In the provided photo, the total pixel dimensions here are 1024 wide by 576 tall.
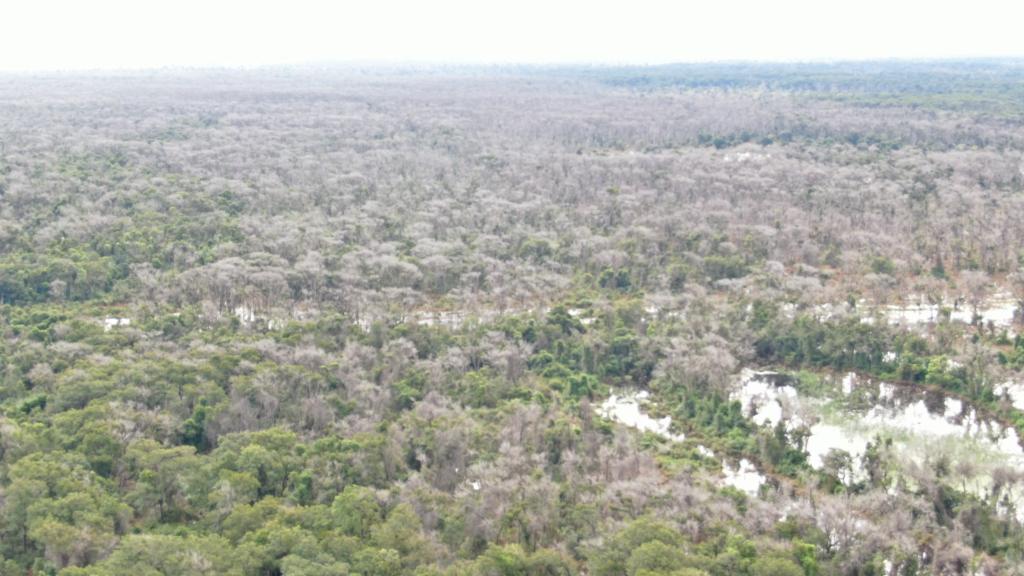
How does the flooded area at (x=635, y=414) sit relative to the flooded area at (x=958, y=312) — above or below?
below

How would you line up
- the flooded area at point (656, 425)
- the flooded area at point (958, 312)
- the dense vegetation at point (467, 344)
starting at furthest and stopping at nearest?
the flooded area at point (958, 312), the flooded area at point (656, 425), the dense vegetation at point (467, 344)

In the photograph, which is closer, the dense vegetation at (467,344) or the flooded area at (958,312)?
the dense vegetation at (467,344)

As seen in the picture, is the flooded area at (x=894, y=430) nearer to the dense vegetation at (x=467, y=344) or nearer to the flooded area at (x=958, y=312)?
the dense vegetation at (x=467, y=344)

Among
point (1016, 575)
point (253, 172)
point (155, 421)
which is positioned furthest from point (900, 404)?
point (253, 172)

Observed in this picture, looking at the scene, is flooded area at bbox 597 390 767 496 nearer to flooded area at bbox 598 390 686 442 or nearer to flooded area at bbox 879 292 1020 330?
flooded area at bbox 598 390 686 442

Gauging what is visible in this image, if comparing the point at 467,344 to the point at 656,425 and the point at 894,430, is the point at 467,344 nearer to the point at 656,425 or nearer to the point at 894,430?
the point at 656,425

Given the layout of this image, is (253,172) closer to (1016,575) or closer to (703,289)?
(703,289)

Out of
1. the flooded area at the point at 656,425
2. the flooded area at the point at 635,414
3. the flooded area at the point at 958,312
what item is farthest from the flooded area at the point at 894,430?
the flooded area at the point at 958,312

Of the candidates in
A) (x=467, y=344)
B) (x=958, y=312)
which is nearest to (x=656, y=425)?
(x=467, y=344)

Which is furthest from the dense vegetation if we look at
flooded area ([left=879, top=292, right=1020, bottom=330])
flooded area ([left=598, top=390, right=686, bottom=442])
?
flooded area ([left=879, top=292, right=1020, bottom=330])
